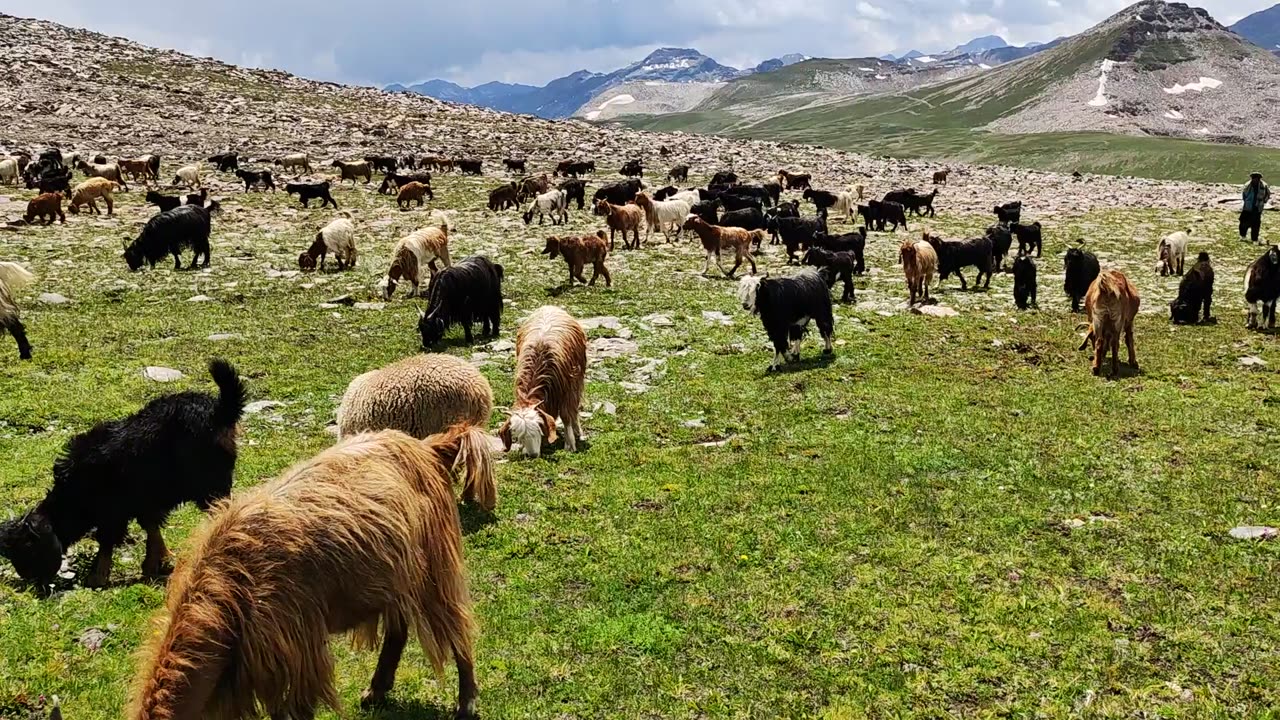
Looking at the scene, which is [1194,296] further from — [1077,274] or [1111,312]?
[1111,312]

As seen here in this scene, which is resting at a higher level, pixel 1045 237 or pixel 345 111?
pixel 345 111

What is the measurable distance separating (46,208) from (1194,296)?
35.4 meters

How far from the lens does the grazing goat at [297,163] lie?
43556 millimetres

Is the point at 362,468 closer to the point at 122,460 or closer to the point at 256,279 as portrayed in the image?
the point at 122,460

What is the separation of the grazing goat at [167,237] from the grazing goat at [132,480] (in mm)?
16876

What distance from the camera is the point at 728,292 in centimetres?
2219

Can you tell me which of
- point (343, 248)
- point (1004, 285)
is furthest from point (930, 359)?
point (343, 248)

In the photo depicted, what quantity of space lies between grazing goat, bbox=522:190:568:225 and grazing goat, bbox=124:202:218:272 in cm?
1318

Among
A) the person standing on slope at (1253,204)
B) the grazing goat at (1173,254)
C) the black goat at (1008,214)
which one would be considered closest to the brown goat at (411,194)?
the black goat at (1008,214)

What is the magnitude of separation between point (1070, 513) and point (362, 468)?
7.93 meters

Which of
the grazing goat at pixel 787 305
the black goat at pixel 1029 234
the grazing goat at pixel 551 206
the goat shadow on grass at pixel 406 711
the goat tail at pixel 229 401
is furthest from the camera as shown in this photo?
the grazing goat at pixel 551 206

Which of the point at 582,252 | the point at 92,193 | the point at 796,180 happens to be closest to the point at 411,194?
the point at 92,193

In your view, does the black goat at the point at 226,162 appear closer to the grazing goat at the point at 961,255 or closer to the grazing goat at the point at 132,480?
the grazing goat at the point at 961,255

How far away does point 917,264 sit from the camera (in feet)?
66.2
